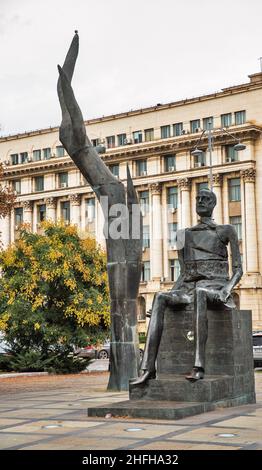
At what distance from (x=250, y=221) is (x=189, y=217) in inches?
237

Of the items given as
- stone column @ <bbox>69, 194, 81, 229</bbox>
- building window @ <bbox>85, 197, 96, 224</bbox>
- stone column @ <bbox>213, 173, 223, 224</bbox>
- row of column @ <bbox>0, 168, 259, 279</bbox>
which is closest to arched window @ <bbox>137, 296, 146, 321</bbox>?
row of column @ <bbox>0, 168, 259, 279</bbox>

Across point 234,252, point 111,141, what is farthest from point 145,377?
point 111,141

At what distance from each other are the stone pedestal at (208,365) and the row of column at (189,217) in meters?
45.2

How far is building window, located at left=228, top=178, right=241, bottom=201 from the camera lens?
5897 cm

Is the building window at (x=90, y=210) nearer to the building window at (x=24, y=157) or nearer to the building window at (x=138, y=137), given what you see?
the building window at (x=138, y=137)

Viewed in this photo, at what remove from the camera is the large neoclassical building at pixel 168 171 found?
188ft

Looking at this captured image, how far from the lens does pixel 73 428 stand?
9.27 metres

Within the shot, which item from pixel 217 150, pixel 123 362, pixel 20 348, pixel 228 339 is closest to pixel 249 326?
pixel 228 339

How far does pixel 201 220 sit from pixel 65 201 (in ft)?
192

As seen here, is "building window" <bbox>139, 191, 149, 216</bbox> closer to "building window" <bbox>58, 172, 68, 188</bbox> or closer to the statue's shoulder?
"building window" <bbox>58, 172, 68, 188</bbox>

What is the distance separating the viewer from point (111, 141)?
65500mm

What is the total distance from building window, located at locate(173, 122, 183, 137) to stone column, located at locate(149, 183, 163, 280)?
4655 mm

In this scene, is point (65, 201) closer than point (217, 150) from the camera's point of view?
No

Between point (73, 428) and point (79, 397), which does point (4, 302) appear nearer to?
point (79, 397)
